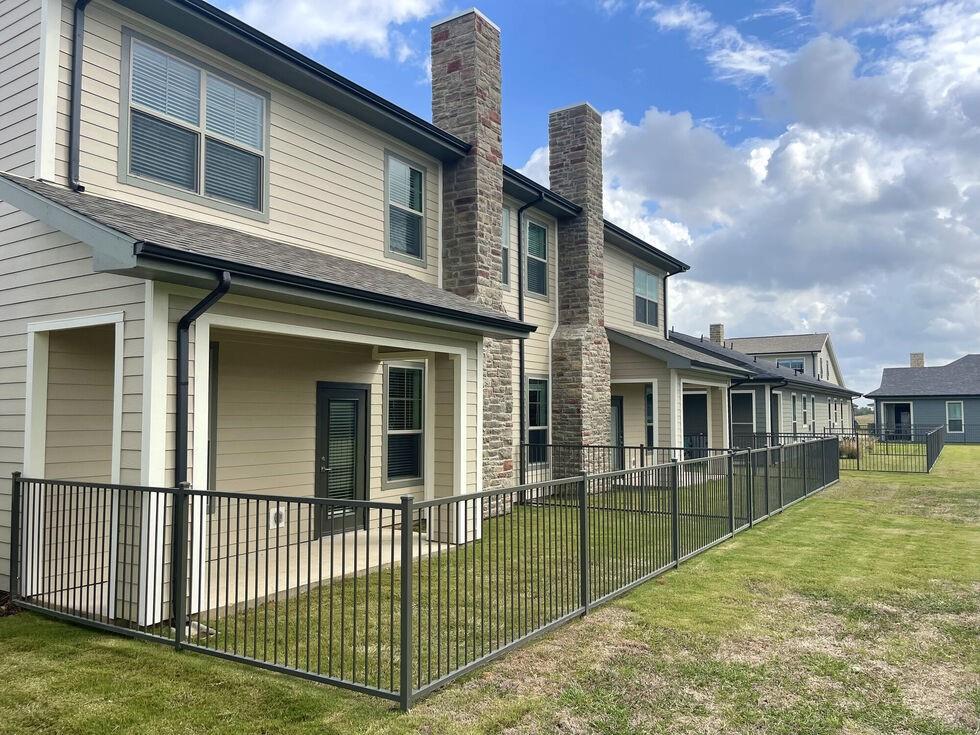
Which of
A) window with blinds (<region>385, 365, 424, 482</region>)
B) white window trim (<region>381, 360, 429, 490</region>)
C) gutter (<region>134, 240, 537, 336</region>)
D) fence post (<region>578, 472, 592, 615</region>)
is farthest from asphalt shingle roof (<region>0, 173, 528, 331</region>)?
fence post (<region>578, 472, 592, 615</region>)

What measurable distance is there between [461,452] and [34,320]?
5.33m

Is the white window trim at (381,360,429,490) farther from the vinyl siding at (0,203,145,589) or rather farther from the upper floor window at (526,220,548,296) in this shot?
the upper floor window at (526,220,548,296)

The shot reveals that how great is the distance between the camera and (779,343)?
42906mm

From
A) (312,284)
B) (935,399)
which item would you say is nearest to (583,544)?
(312,284)

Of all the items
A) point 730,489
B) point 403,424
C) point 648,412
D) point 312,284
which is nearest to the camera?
point 312,284

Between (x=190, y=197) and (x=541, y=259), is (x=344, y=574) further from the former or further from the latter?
(x=541, y=259)

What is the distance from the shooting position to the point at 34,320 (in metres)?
6.58

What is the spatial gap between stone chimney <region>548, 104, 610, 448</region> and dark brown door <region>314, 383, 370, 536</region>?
6.20m

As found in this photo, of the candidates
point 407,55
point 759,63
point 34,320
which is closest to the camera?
point 34,320

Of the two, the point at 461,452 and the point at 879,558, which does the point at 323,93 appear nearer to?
the point at 461,452

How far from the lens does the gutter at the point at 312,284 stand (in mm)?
5152

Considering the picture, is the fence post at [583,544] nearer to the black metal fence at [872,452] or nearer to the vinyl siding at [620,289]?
the vinyl siding at [620,289]

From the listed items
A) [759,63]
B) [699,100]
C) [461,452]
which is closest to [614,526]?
[461,452]

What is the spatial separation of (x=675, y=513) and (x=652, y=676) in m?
3.35
